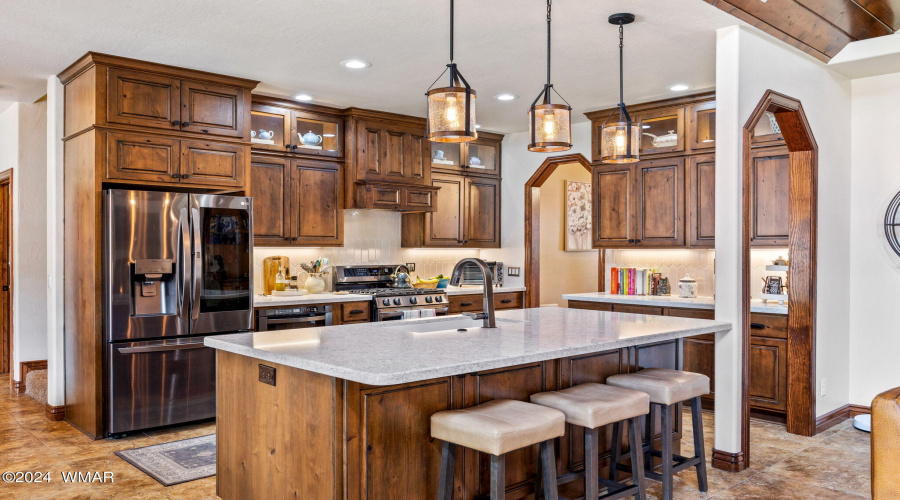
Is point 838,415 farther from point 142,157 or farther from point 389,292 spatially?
point 142,157

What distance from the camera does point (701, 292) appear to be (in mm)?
5668

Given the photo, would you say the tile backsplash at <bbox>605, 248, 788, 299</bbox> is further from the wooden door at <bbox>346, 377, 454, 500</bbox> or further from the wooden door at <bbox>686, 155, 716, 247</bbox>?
the wooden door at <bbox>346, 377, 454, 500</bbox>

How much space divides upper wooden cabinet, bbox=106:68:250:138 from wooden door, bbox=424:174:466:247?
2.23m

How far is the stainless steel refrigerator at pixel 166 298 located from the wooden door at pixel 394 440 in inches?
99.7

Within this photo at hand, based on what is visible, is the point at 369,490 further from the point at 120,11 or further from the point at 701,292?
the point at 701,292

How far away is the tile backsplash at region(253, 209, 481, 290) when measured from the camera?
230 inches

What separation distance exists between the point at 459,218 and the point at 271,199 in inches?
82.5

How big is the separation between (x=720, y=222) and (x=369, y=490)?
8.25 ft

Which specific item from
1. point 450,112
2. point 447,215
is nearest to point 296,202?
point 447,215

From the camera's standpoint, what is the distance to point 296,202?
5.56 metres

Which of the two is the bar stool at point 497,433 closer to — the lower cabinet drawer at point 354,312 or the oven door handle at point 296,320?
the oven door handle at point 296,320

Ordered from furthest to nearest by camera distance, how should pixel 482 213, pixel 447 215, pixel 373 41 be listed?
Result: pixel 482 213 < pixel 447 215 < pixel 373 41

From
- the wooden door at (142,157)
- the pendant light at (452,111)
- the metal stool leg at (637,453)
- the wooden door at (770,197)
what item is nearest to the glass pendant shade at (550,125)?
the pendant light at (452,111)

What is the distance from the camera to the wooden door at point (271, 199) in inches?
209
